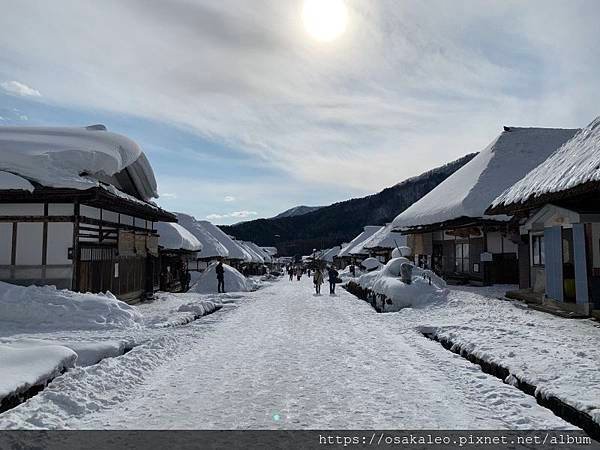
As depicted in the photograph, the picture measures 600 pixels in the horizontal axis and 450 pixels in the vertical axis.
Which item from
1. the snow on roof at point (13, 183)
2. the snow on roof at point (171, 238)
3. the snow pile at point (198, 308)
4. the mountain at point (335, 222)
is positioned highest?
the mountain at point (335, 222)

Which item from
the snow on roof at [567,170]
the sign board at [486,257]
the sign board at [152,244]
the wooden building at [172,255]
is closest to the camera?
the snow on roof at [567,170]

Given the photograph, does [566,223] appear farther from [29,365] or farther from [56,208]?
[56,208]

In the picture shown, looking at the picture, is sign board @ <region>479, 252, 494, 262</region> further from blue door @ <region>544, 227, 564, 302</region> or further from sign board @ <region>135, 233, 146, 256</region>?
sign board @ <region>135, 233, 146, 256</region>

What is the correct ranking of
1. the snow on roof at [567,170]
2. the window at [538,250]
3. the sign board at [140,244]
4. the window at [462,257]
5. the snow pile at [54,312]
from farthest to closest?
the window at [462,257] → the sign board at [140,244] → the window at [538,250] → the snow on roof at [567,170] → the snow pile at [54,312]

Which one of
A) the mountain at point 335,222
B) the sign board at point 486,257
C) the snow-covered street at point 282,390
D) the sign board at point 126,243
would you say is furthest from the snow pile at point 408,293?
the mountain at point 335,222

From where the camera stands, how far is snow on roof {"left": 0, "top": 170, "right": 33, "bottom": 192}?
11742 mm

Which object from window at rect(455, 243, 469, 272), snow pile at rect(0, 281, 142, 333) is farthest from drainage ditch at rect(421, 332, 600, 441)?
window at rect(455, 243, 469, 272)

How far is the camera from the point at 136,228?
18.3 meters

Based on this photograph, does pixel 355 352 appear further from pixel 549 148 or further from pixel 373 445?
pixel 549 148

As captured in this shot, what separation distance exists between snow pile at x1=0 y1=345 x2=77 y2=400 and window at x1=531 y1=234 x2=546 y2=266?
1301 centimetres

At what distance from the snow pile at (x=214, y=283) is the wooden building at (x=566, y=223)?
51.8ft

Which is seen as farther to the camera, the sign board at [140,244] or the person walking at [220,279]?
the person walking at [220,279]

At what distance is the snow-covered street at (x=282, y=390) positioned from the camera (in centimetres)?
454

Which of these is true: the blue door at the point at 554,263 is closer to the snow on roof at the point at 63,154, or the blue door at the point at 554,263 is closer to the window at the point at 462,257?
the window at the point at 462,257
